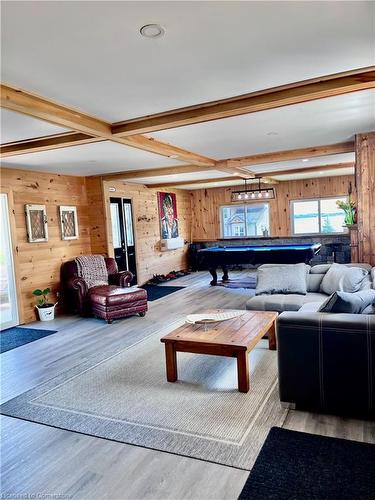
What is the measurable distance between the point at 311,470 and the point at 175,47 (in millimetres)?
2505

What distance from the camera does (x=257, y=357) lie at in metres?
3.79

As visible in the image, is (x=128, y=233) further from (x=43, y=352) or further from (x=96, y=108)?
(x=96, y=108)

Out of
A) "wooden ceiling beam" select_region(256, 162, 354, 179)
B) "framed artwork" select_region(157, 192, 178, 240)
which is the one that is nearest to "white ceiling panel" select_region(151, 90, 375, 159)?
"wooden ceiling beam" select_region(256, 162, 354, 179)

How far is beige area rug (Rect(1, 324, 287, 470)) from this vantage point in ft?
7.91

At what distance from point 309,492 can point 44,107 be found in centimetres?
309

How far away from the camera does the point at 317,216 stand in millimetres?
10062

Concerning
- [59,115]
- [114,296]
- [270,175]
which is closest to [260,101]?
[59,115]

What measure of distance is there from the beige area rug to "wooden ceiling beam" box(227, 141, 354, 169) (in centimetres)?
331

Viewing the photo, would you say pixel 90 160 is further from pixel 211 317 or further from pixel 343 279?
pixel 343 279

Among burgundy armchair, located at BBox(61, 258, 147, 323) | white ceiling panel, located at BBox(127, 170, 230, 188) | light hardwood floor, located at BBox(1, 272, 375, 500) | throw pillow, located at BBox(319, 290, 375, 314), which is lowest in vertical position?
light hardwood floor, located at BBox(1, 272, 375, 500)

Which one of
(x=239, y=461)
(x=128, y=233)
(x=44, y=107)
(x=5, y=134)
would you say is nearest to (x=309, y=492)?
(x=239, y=461)

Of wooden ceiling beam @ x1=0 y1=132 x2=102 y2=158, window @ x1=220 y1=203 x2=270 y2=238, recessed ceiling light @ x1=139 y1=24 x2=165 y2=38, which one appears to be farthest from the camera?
window @ x1=220 y1=203 x2=270 y2=238

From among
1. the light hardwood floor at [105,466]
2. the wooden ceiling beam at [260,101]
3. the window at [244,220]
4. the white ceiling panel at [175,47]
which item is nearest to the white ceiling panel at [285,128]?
the wooden ceiling beam at [260,101]

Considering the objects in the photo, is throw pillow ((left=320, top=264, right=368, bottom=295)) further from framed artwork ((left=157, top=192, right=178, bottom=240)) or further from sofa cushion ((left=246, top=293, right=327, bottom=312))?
framed artwork ((left=157, top=192, right=178, bottom=240))
